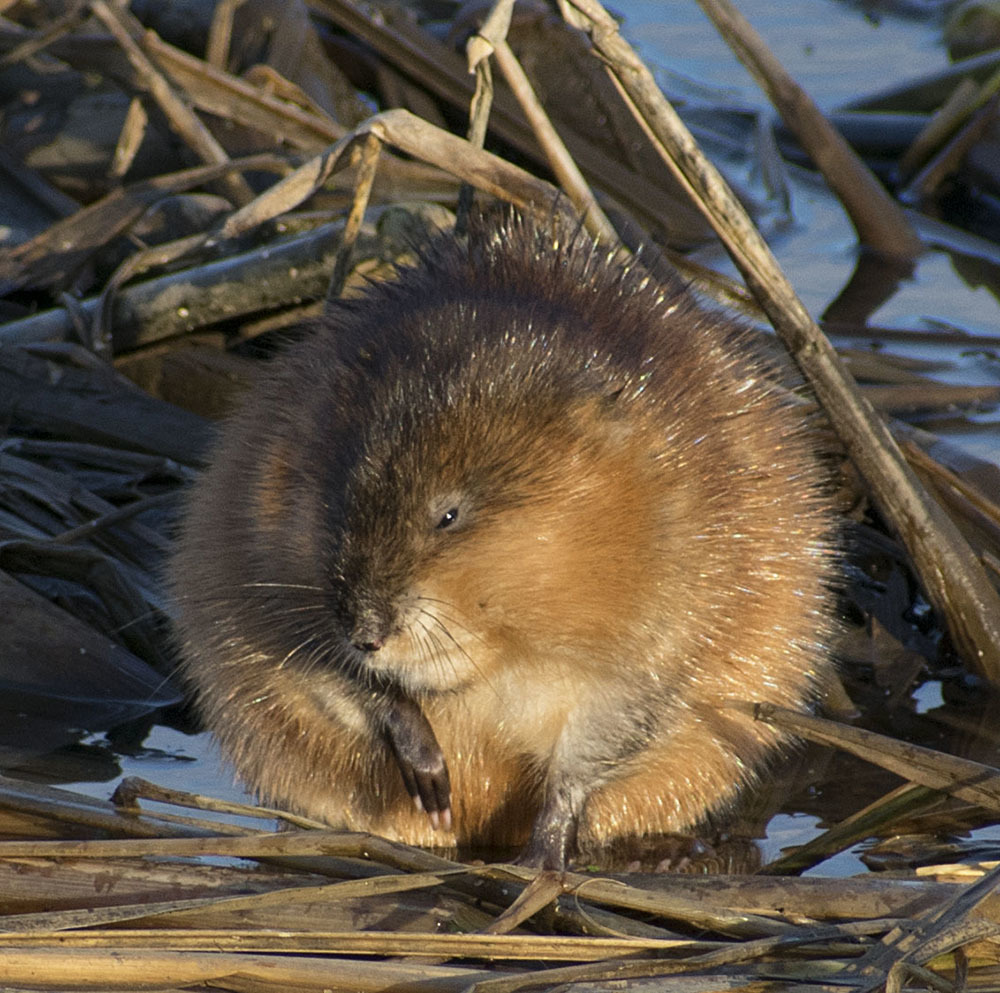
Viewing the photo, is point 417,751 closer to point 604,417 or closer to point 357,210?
point 604,417


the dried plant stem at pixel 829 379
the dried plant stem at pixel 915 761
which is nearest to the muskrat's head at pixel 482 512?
the dried plant stem at pixel 915 761

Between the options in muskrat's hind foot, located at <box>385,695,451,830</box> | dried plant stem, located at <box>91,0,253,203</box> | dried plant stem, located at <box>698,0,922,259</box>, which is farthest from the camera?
dried plant stem, located at <box>698,0,922,259</box>

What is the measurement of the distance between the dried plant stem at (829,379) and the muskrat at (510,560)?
230mm

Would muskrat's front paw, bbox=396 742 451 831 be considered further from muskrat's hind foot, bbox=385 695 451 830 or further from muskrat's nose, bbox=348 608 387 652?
muskrat's nose, bbox=348 608 387 652

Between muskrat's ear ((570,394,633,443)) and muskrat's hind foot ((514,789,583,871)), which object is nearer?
muskrat's ear ((570,394,633,443))

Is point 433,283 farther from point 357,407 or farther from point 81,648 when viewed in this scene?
point 81,648

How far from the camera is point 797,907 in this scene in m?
2.92

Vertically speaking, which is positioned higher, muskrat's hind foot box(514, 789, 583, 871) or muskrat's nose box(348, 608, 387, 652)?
muskrat's nose box(348, 608, 387, 652)

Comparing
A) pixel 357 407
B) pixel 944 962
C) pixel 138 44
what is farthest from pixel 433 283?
pixel 138 44

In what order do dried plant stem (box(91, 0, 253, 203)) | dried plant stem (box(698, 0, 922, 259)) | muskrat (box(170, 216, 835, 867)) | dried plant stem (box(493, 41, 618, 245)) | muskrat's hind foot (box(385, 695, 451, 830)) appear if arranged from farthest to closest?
dried plant stem (box(698, 0, 922, 259)) < dried plant stem (box(91, 0, 253, 203)) < dried plant stem (box(493, 41, 618, 245)) < muskrat's hind foot (box(385, 695, 451, 830)) < muskrat (box(170, 216, 835, 867))

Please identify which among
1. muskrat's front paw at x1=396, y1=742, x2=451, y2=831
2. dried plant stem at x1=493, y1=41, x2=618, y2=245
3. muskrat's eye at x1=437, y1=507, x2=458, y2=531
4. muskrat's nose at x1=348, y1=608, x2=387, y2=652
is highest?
dried plant stem at x1=493, y1=41, x2=618, y2=245

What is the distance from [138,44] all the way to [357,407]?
3.15 m

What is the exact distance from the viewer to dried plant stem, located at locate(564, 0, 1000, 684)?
391 cm

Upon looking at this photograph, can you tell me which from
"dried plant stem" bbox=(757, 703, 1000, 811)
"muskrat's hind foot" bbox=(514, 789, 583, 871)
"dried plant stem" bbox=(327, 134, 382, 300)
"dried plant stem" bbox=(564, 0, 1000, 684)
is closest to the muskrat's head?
"muskrat's hind foot" bbox=(514, 789, 583, 871)
